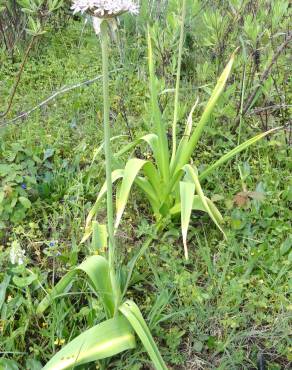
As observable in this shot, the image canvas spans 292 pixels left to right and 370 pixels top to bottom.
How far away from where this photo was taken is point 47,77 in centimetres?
329

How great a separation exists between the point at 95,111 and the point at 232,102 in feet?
2.53

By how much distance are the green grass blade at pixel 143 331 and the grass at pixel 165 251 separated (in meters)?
0.16

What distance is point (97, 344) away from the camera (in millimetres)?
1566

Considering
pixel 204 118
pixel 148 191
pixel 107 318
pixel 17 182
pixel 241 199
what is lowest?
pixel 107 318

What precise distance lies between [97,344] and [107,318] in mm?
175

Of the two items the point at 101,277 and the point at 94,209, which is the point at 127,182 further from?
the point at 101,277

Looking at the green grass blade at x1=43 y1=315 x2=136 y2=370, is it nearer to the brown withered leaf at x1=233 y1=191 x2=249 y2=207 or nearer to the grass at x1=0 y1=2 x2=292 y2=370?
the grass at x1=0 y1=2 x2=292 y2=370

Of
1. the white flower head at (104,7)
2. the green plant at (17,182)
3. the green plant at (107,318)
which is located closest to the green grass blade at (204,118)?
the green plant at (107,318)

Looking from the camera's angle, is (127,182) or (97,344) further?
(127,182)

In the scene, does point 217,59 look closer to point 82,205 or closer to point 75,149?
point 75,149

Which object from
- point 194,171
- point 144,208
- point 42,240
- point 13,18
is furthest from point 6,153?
point 13,18

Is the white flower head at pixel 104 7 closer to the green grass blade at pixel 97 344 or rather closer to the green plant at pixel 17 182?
the green grass blade at pixel 97 344

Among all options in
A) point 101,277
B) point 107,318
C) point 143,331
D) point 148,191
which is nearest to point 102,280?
point 101,277

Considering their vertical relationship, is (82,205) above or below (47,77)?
below
